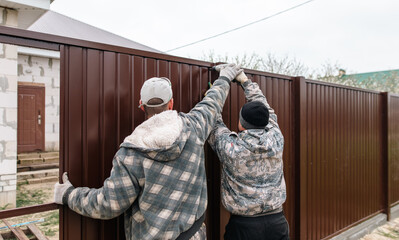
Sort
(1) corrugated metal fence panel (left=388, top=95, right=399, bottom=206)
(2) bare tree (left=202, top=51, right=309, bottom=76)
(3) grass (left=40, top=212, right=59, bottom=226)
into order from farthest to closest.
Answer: (2) bare tree (left=202, top=51, right=309, bottom=76) → (1) corrugated metal fence panel (left=388, top=95, right=399, bottom=206) → (3) grass (left=40, top=212, right=59, bottom=226)

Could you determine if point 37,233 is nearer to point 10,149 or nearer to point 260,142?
point 10,149

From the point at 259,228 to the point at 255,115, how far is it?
82 cm

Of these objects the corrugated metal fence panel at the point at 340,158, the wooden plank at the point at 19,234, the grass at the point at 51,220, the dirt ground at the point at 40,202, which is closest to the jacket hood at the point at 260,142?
the corrugated metal fence panel at the point at 340,158

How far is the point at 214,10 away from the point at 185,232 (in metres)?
17.8

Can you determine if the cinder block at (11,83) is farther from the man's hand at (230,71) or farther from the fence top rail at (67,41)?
the man's hand at (230,71)

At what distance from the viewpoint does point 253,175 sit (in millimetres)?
1980

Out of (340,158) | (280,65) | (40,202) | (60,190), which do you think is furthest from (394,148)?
(40,202)

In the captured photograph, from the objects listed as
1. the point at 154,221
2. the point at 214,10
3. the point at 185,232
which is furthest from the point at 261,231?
the point at 214,10

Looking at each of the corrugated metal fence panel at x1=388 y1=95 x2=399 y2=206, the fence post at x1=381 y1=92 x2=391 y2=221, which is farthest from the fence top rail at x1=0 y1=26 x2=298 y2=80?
the corrugated metal fence panel at x1=388 y1=95 x2=399 y2=206

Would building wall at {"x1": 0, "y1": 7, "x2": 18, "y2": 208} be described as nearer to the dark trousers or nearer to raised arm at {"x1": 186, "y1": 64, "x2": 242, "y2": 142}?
raised arm at {"x1": 186, "y1": 64, "x2": 242, "y2": 142}

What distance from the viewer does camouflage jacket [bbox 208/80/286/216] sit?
196cm

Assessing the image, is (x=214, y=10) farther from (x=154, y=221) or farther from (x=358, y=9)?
(x=154, y=221)

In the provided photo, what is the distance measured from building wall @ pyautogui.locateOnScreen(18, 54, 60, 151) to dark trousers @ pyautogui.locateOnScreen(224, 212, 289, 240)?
29.7ft

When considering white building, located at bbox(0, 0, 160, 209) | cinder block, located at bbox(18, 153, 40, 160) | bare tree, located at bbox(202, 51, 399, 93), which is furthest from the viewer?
bare tree, located at bbox(202, 51, 399, 93)
